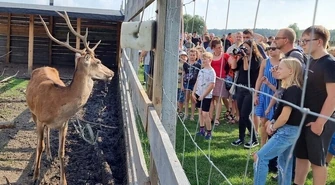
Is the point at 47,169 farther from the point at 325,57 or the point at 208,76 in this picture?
the point at 325,57

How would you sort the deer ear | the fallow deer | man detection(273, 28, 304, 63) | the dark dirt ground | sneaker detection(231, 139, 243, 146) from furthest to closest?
1. sneaker detection(231, 139, 243, 146)
2. the deer ear
3. the fallow deer
4. the dark dirt ground
5. man detection(273, 28, 304, 63)

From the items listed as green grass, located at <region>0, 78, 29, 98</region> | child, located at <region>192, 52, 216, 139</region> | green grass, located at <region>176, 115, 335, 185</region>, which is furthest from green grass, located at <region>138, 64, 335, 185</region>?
green grass, located at <region>0, 78, 29, 98</region>

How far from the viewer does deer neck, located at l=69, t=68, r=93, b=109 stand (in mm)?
5691

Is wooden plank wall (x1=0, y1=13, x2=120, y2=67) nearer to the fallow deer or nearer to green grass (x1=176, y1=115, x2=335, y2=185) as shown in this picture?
green grass (x1=176, y1=115, x2=335, y2=185)

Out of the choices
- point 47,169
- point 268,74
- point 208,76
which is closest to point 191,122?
point 208,76

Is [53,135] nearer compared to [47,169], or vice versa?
[47,169]

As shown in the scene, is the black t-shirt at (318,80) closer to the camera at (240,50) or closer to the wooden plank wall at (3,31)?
the camera at (240,50)

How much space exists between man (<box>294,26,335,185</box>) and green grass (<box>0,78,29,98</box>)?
9068 millimetres

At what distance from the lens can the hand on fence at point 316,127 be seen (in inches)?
122

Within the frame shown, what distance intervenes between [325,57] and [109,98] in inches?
357

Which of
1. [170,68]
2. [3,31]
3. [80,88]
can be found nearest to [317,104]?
[170,68]

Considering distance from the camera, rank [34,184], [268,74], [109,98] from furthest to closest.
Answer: [109,98]
[34,184]
[268,74]

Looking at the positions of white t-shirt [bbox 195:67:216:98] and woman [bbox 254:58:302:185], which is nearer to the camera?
woman [bbox 254:58:302:185]

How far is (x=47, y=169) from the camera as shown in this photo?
18.7ft
